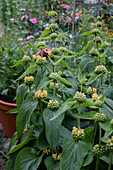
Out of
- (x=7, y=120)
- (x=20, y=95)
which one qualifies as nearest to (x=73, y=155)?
(x=20, y=95)

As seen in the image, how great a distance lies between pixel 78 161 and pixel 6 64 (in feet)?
4.38

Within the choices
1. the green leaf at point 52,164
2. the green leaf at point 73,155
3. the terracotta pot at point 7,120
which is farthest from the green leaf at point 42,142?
the terracotta pot at point 7,120

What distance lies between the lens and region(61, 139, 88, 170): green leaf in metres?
0.85

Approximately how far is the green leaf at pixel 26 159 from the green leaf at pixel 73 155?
0.22 metres

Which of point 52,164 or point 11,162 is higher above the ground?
point 52,164

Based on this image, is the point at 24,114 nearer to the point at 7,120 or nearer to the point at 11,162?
the point at 11,162

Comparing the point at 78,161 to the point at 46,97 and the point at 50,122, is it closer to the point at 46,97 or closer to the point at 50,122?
the point at 50,122

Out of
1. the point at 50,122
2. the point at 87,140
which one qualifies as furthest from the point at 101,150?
the point at 50,122

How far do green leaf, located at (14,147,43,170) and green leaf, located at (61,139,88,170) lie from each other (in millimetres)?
222

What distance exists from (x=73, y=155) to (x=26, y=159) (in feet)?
1.03

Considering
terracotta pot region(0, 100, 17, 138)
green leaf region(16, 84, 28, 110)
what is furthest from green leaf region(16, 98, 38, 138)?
terracotta pot region(0, 100, 17, 138)

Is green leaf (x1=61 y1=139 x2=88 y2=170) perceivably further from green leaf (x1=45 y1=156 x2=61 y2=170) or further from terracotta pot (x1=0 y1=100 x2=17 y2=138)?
terracotta pot (x1=0 y1=100 x2=17 y2=138)

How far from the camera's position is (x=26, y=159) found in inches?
42.0

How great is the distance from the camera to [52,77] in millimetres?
908
